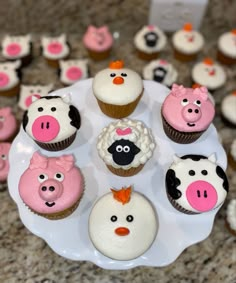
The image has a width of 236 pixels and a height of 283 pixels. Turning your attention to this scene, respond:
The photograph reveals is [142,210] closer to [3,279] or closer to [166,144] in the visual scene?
[166,144]

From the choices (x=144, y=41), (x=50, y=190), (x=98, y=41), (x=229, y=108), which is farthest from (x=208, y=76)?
(x=50, y=190)

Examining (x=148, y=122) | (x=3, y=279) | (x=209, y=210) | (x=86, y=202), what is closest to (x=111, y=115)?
(x=148, y=122)

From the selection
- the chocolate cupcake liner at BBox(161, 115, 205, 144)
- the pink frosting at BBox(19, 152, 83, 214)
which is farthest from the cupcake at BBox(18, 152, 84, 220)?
the chocolate cupcake liner at BBox(161, 115, 205, 144)

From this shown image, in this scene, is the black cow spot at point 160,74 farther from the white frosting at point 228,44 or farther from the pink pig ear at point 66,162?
the pink pig ear at point 66,162

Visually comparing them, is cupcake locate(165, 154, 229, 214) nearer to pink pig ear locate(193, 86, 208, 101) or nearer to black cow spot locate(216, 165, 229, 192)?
black cow spot locate(216, 165, 229, 192)

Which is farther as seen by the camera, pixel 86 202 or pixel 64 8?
pixel 64 8

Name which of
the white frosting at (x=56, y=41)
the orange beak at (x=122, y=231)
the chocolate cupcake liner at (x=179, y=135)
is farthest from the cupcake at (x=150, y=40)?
the orange beak at (x=122, y=231)

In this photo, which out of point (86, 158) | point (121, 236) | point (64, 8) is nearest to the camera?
point (121, 236)

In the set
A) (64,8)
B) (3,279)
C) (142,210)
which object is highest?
(64,8)
